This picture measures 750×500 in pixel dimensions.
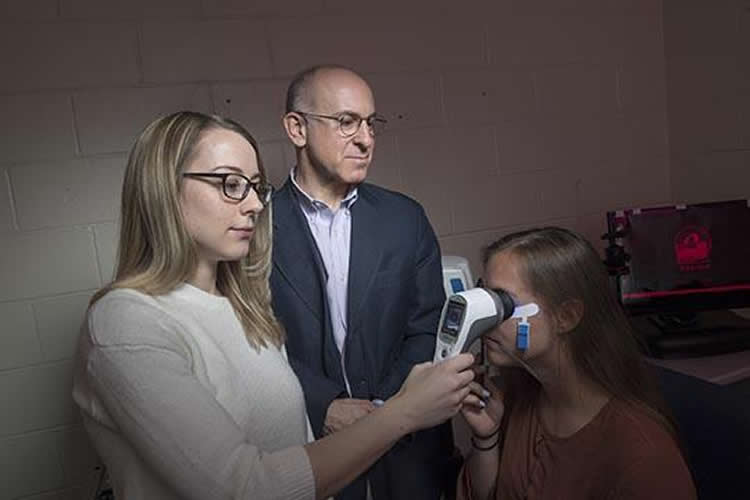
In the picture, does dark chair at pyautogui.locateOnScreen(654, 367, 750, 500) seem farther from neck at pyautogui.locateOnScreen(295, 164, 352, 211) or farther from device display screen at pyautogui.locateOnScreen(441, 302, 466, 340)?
neck at pyautogui.locateOnScreen(295, 164, 352, 211)

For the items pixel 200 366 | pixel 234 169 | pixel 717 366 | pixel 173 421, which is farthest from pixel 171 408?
pixel 717 366

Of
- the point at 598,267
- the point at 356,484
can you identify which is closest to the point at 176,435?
the point at 356,484

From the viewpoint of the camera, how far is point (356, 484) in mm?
1552

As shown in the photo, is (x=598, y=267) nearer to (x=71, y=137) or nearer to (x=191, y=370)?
(x=191, y=370)

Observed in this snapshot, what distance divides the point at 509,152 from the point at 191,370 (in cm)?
196

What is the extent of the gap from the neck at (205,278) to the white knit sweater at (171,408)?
0.20ft

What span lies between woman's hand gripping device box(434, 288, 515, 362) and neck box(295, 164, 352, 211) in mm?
698

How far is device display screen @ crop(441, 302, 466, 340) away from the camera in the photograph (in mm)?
1069

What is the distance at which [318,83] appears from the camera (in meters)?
1.62

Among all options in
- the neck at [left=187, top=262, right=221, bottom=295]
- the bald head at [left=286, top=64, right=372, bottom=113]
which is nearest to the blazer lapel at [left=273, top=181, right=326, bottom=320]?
the bald head at [left=286, top=64, right=372, bottom=113]

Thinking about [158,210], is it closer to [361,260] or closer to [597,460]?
[361,260]

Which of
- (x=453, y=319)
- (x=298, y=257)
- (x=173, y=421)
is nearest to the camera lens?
(x=173, y=421)

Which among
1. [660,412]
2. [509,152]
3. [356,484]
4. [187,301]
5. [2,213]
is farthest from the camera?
[509,152]

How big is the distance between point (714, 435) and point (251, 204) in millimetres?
1044
